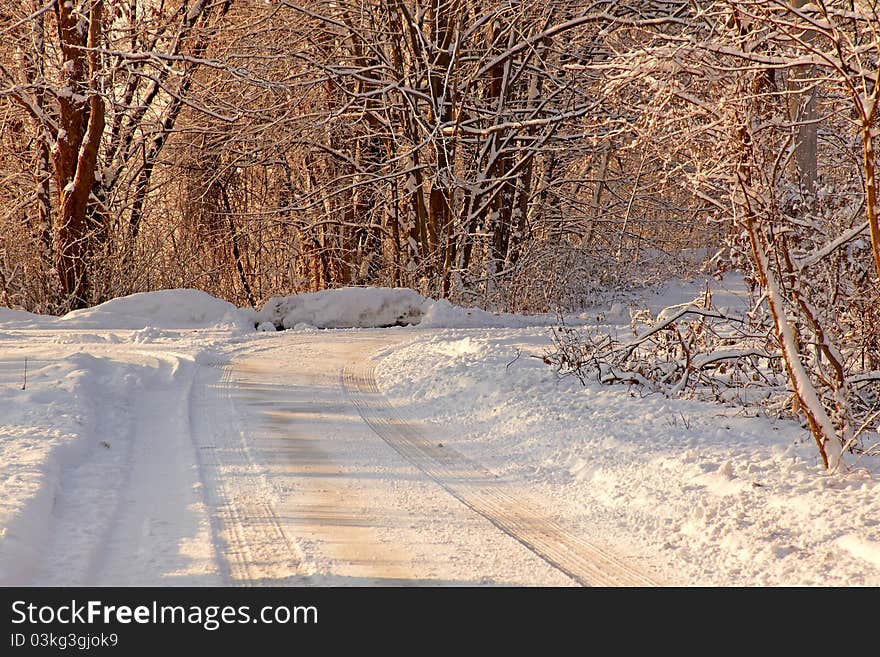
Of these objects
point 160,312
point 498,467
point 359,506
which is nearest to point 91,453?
point 359,506

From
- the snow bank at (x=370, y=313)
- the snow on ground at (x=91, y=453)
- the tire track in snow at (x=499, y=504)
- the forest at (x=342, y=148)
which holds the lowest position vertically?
the tire track in snow at (x=499, y=504)

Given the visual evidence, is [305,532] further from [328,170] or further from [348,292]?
[328,170]

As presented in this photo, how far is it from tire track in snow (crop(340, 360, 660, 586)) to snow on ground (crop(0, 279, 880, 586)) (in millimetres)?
197

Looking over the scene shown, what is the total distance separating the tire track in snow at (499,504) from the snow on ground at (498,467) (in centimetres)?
20

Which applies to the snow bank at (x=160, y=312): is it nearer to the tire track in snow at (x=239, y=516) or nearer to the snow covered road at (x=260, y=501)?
the snow covered road at (x=260, y=501)

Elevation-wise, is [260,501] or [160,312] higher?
[160,312]

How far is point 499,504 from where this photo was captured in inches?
219

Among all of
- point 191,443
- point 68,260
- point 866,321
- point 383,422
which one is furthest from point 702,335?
point 68,260

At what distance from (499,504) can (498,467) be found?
0.94 meters

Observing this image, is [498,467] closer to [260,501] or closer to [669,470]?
[669,470]

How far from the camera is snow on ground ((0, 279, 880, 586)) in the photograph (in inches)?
173

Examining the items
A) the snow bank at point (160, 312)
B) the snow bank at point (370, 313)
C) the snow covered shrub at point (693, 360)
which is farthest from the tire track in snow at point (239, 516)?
the snow bank at point (370, 313)

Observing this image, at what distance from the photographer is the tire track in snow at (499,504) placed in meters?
4.43

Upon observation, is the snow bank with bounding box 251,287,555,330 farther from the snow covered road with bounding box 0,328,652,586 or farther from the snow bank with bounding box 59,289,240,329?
the snow covered road with bounding box 0,328,652,586
